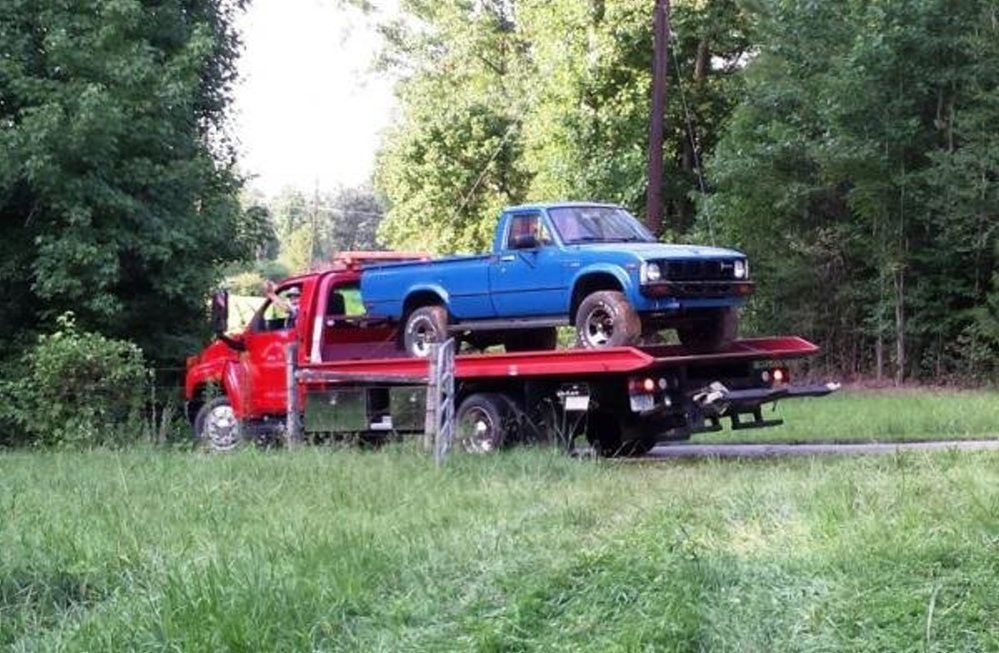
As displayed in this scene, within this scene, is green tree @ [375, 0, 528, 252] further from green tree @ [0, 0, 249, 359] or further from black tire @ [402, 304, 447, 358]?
black tire @ [402, 304, 447, 358]

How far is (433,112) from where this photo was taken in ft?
140

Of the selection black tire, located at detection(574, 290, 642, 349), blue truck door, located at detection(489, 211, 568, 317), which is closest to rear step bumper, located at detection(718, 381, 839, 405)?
black tire, located at detection(574, 290, 642, 349)

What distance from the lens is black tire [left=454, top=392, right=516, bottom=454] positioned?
13.3 meters

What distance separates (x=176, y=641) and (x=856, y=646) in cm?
276

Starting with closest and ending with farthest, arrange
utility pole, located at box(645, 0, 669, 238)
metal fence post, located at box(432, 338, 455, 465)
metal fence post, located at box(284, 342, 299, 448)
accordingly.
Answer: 1. metal fence post, located at box(432, 338, 455, 465)
2. metal fence post, located at box(284, 342, 299, 448)
3. utility pole, located at box(645, 0, 669, 238)

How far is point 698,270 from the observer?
12.5m

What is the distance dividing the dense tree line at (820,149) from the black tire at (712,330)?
13748 millimetres

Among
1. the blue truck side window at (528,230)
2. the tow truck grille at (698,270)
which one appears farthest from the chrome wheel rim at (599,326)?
the blue truck side window at (528,230)

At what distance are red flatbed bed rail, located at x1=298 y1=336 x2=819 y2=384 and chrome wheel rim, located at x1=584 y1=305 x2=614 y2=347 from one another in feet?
0.68

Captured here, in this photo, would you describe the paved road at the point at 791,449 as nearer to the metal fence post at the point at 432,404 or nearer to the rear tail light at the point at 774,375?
the rear tail light at the point at 774,375

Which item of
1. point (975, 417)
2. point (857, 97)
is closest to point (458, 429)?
point (975, 417)

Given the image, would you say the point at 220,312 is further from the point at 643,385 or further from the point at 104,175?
the point at 643,385

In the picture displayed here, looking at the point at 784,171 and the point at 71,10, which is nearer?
the point at 71,10

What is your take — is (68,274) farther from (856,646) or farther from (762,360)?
(856,646)
